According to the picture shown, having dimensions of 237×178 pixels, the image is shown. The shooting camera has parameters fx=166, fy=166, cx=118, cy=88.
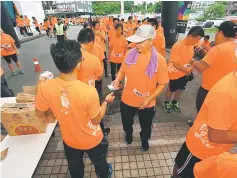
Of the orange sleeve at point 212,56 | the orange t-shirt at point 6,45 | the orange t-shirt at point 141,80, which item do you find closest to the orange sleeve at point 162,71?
the orange t-shirt at point 141,80

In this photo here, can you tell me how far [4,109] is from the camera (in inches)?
92.5

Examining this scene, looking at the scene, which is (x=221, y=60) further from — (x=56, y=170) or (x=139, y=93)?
(x=56, y=170)

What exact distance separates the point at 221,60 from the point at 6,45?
6.26 meters

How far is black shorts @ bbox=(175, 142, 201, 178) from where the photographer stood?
163 cm

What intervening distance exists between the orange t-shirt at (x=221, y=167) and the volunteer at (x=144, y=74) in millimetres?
1239

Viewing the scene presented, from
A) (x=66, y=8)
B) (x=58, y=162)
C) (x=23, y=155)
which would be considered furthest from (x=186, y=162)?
(x=66, y=8)

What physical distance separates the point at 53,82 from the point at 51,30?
18353 mm

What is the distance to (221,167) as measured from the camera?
39.6 inches

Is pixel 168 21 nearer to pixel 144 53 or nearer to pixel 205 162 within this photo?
pixel 144 53

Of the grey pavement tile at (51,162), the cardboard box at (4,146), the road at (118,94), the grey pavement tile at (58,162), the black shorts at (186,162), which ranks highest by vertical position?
the black shorts at (186,162)

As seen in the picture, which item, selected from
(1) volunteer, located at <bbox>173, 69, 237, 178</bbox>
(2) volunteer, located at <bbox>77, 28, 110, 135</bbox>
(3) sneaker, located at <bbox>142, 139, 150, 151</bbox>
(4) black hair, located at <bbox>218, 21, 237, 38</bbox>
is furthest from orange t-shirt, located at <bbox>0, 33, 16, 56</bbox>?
(1) volunteer, located at <bbox>173, 69, 237, 178</bbox>

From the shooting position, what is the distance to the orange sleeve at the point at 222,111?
113 centimetres

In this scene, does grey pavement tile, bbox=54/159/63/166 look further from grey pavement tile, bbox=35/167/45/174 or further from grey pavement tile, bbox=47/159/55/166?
grey pavement tile, bbox=35/167/45/174

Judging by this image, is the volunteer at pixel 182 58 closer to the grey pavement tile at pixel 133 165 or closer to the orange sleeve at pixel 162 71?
the orange sleeve at pixel 162 71
